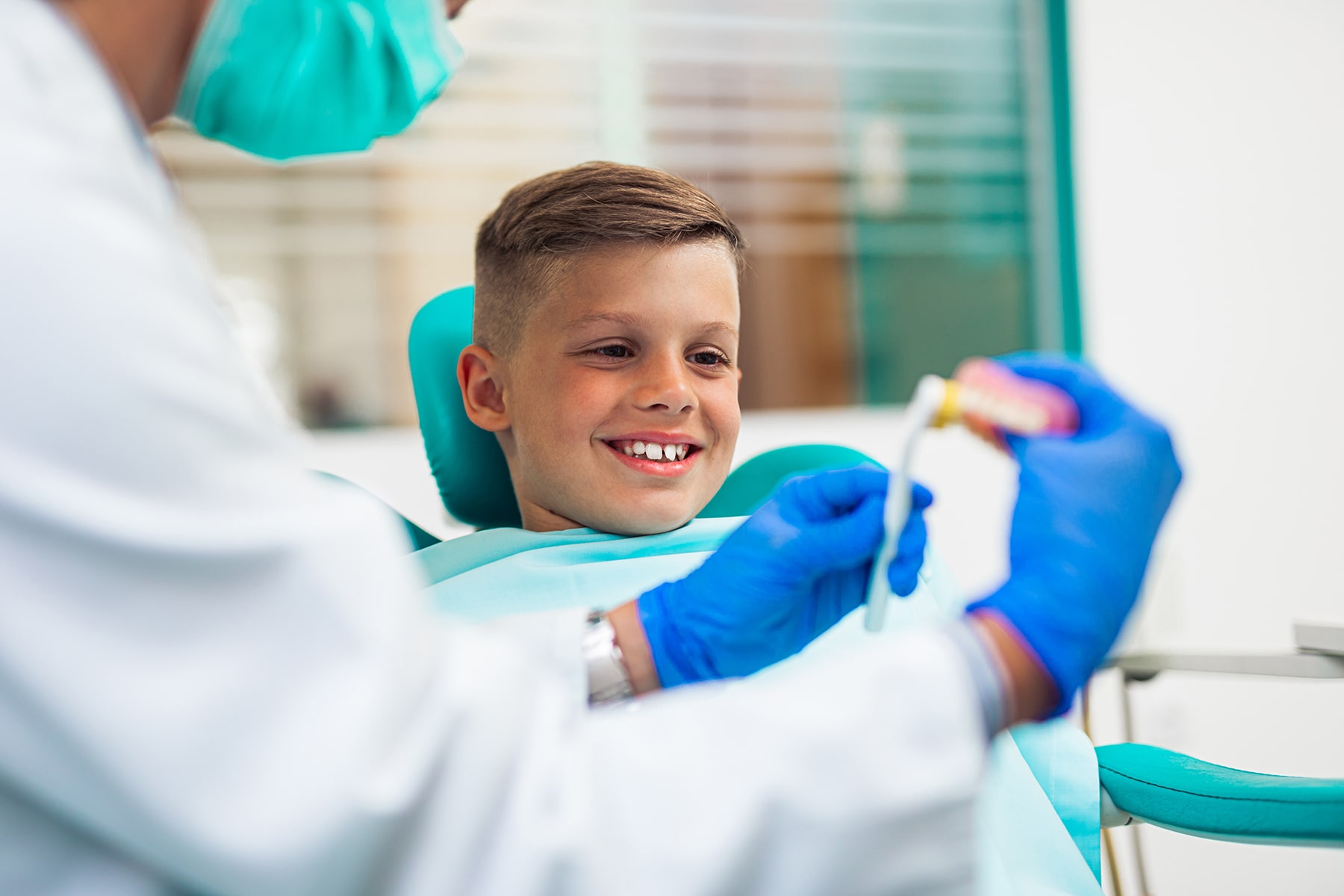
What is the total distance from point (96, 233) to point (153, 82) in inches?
8.9

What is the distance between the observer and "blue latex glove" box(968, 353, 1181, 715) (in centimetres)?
62

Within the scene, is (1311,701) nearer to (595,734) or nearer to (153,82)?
(595,734)

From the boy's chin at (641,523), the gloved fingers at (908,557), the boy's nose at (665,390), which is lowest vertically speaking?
the boy's chin at (641,523)

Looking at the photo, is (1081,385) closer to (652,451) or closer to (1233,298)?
(652,451)

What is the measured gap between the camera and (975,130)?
2.92 metres

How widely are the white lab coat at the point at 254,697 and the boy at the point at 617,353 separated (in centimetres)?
65

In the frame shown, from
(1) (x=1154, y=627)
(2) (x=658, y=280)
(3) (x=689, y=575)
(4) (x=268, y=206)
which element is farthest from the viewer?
(4) (x=268, y=206)

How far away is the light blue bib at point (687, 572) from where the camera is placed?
112cm

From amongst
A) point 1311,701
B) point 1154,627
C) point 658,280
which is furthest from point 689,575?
point 1311,701

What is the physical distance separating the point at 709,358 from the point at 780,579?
1.52 feet

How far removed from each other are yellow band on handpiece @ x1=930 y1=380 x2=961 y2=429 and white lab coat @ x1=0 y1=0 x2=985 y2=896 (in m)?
0.19

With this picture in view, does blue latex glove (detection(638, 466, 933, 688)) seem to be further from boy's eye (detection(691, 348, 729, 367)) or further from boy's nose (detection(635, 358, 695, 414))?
boy's eye (detection(691, 348, 729, 367))

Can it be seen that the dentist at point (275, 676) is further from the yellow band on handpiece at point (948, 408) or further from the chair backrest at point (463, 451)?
the chair backrest at point (463, 451)

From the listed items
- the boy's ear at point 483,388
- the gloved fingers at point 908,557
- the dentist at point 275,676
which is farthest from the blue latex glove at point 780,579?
the boy's ear at point 483,388
